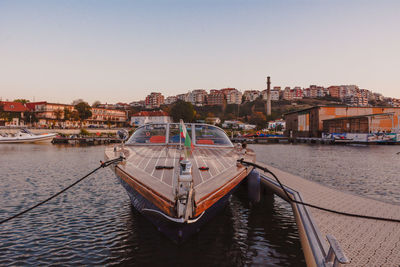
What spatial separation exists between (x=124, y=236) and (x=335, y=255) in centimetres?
571

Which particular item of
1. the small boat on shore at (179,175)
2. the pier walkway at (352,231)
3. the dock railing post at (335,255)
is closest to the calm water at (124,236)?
the small boat on shore at (179,175)

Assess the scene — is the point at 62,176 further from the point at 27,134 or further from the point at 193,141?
the point at 27,134

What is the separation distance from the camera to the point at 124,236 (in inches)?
299

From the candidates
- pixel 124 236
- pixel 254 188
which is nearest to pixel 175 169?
pixel 124 236

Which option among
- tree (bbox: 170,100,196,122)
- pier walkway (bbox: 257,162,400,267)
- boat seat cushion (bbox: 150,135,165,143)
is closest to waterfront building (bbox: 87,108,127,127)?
tree (bbox: 170,100,196,122)

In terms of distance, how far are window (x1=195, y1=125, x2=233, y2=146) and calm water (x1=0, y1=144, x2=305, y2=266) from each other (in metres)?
2.43

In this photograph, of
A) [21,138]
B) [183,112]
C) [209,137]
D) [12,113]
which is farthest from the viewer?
[12,113]

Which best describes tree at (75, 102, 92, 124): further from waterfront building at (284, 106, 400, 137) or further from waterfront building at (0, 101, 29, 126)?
waterfront building at (284, 106, 400, 137)

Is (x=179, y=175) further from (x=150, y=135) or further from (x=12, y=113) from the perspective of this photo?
(x=12, y=113)

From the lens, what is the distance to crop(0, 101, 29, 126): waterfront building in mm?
113856

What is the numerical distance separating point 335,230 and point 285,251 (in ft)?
5.17

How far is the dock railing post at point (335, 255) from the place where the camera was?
10.7ft

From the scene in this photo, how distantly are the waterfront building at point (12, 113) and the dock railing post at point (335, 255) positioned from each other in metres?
133

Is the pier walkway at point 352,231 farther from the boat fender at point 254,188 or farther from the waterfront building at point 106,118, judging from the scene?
the waterfront building at point 106,118
